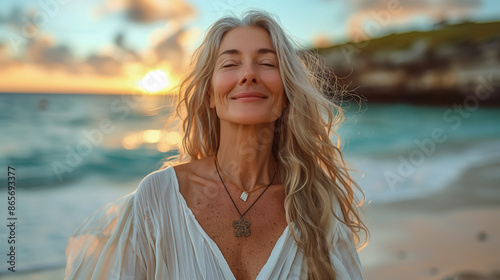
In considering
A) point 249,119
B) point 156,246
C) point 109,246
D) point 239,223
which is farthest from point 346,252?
point 109,246

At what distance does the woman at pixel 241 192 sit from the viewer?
94.0 inches

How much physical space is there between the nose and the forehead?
0.43 ft

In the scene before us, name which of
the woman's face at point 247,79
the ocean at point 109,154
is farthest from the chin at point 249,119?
the ocean at point 109,154

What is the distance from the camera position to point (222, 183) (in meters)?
2.64

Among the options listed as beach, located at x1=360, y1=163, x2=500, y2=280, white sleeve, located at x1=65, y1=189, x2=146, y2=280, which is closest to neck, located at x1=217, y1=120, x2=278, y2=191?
white sleeve, located at x1=65, y1=189, x2=146, y2=280

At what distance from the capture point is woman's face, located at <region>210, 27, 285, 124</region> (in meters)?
2.50

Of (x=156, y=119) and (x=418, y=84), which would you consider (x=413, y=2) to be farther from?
(x=156, y=119)

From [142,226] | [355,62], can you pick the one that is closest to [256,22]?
[142,226]

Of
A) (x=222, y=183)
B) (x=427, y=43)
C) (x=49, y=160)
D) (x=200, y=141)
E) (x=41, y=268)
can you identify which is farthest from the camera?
(x=427, y=43)

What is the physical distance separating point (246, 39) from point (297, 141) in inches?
24.5

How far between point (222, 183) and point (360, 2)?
12.9 metres

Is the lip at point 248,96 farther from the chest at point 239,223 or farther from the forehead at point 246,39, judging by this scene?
the chest at point 239,223

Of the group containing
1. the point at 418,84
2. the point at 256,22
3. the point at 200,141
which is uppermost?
the point at 418,84

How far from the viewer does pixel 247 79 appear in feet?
8.14
